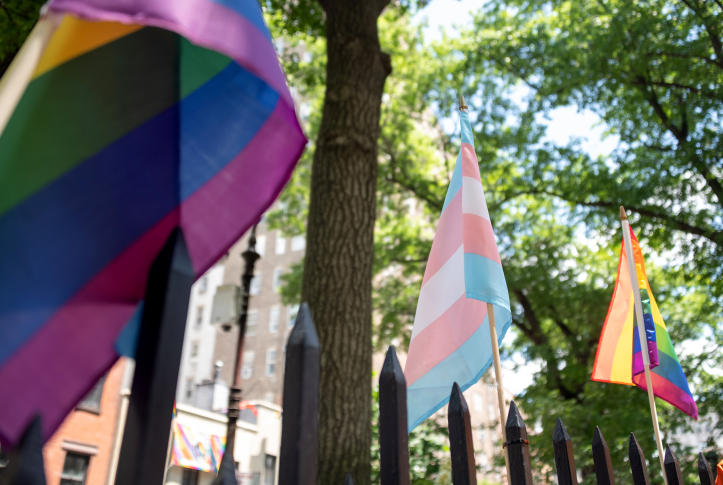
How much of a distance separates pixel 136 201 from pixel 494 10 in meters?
14.7

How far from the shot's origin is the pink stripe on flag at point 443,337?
3.33 m

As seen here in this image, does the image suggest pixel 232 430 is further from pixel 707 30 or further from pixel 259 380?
pixel 259 380

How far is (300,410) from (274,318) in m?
42.0

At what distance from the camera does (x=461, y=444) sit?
1774mm

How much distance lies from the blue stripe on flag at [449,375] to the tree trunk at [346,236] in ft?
3.65

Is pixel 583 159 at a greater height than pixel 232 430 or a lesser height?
greater

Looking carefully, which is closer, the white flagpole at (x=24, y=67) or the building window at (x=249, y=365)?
the white flagpole at (x=24, y=67)

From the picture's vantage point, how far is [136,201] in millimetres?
1188

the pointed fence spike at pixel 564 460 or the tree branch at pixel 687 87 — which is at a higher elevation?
the tree branch at pixel 687 87

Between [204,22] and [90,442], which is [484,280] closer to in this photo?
[204,22]

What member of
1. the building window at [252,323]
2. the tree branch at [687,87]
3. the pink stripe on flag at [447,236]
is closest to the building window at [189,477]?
the tree branch at [687,87]

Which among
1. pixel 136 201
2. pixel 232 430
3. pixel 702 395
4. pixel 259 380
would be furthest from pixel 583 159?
pixel 259 380

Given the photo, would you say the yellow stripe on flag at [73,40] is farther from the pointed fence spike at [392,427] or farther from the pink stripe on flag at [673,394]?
the pink stripe on flag at [673,394]

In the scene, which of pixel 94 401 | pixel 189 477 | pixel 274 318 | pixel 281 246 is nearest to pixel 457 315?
pixel 94 401
